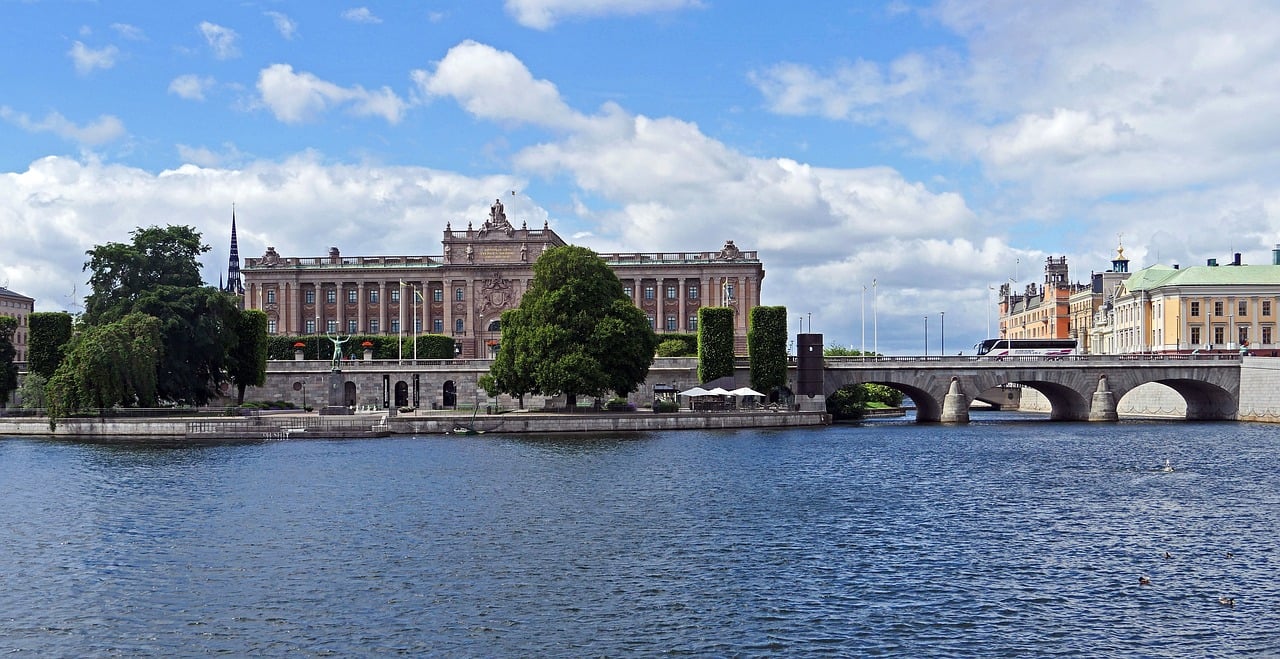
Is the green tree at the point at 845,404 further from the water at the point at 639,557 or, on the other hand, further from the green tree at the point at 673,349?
the water at the point at 639,557

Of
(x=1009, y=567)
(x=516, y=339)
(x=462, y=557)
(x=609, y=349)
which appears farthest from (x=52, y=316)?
(x=1009, y=567)

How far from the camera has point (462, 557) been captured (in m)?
37.8

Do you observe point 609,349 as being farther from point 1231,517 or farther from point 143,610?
point 143,610

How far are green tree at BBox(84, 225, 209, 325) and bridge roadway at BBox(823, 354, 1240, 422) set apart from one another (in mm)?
58832

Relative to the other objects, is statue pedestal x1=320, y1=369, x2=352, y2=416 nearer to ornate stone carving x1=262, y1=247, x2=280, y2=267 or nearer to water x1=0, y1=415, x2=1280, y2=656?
water x1=0, y1=415, x2=1280, y2=656

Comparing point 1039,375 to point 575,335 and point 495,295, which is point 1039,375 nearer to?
point 575,335

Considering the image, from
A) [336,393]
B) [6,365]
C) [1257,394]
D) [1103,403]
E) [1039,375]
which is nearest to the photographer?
[336,393]

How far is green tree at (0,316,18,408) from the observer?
337 feet

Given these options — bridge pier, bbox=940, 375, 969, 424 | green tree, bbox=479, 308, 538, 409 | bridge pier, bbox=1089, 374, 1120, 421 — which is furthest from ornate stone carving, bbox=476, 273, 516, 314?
bridge pier, bbox=1089, 374, 1120, 421

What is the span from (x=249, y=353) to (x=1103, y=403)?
8034 cm

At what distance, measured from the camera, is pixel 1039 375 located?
11094cm

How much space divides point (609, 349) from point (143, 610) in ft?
213

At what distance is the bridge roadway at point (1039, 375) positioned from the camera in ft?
361

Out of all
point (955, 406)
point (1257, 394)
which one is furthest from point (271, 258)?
point (1257, 394)
